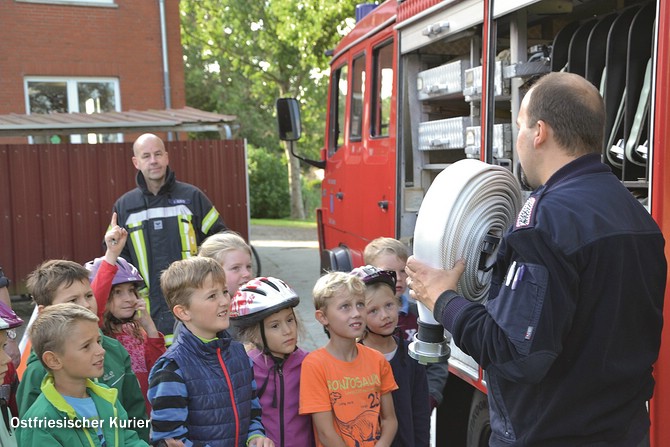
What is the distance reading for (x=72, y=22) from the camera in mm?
15688

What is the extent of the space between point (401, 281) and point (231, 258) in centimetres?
84

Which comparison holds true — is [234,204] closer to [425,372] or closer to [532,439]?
[425,372]

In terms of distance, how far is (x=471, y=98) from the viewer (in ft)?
12.4

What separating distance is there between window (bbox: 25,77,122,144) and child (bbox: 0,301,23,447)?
1314 cm

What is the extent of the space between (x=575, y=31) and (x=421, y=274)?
70.4 inches

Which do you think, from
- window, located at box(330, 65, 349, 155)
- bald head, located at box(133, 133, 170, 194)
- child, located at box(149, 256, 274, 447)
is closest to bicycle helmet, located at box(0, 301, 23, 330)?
child, located at box(149, 256, 274, 447)

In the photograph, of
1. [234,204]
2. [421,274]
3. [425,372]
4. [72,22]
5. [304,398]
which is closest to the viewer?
[421,274]

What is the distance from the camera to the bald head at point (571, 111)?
2.02 meters

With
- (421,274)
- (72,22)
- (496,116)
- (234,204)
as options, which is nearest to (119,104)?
(72,22)

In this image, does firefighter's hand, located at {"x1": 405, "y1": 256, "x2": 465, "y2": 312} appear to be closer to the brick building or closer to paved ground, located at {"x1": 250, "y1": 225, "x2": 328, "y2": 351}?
paved ground, located at {"x1": 250, "y1": 225, "x2": 328, "y2": 351}

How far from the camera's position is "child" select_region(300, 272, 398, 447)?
2.87m

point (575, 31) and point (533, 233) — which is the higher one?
point (575, 31)

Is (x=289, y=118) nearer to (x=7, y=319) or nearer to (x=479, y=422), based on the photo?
(x=479, y=422)

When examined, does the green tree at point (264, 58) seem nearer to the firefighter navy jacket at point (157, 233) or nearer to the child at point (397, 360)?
the firefighter navy jacket at point (157, 233)
